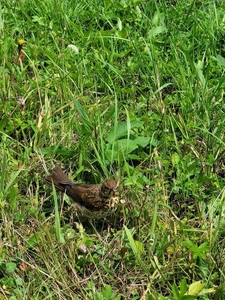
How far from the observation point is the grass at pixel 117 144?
3.80 metres

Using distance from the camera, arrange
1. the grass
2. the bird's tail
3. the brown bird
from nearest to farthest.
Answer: the grass
the brown bird
the bird's tail

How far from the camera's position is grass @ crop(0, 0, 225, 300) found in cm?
380

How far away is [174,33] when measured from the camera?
5.38 metres

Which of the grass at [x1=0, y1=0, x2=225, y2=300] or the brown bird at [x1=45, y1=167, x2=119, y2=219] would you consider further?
the brown bird at [x1=45, y1=167, x2=119, y2=219]

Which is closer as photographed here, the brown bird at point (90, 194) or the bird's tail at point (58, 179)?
the brown bird at point (90, 194)

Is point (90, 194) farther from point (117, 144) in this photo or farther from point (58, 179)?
point (117, 144)

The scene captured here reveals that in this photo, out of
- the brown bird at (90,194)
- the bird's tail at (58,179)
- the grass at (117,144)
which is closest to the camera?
the grass at (117,144)

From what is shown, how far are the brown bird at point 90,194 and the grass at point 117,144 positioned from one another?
0.08 metres

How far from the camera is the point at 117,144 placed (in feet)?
14.4

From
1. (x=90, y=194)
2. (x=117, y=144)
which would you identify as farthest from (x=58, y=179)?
(x=117, y=144)

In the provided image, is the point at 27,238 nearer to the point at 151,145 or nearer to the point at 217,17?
the point at 151,145

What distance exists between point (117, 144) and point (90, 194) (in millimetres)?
454

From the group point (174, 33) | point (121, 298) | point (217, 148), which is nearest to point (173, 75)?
point (174, 33)

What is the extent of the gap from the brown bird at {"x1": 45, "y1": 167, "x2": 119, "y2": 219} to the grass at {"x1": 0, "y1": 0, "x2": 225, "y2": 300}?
0.08 m
